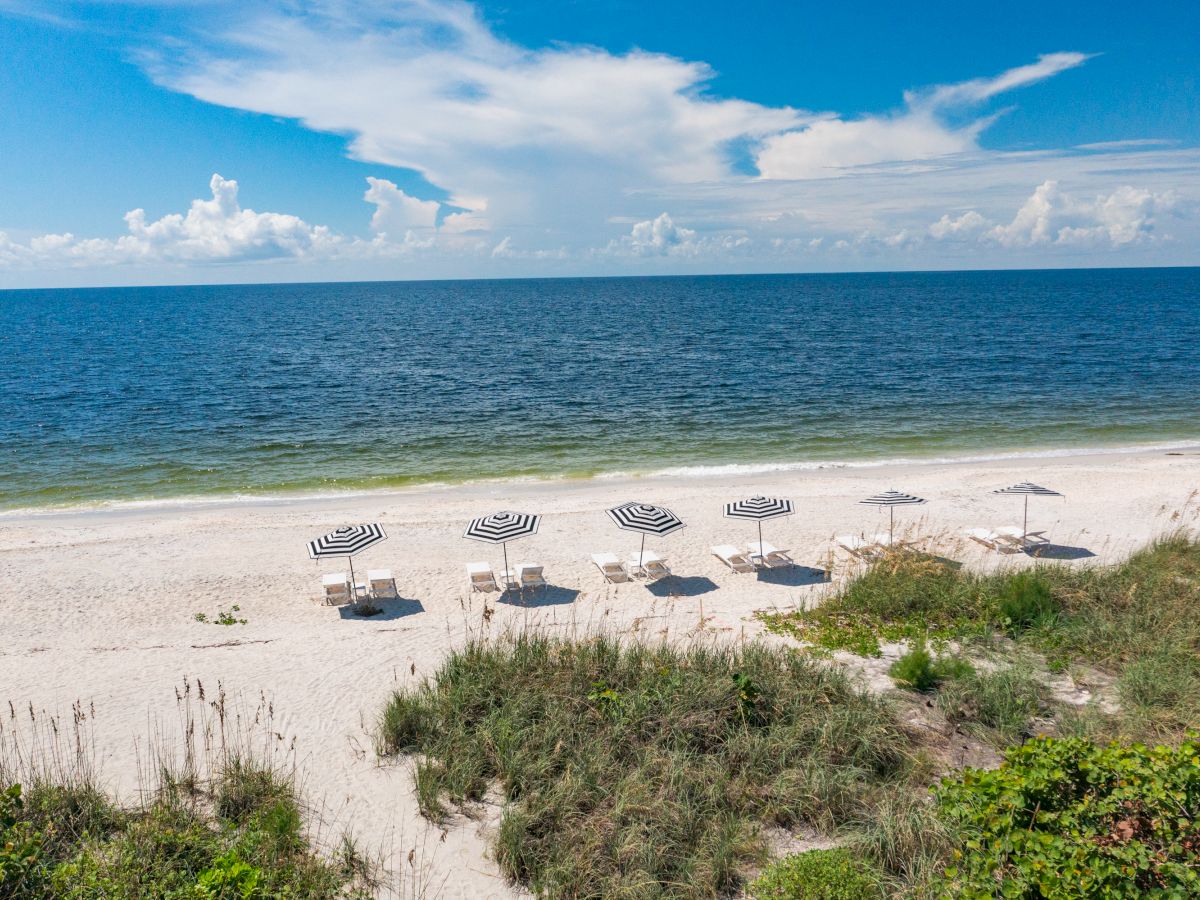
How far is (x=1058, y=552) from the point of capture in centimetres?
1859

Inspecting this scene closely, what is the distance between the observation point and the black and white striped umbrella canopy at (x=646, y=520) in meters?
16.9

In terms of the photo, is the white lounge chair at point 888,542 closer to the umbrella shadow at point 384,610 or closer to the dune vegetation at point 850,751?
the dune vegetation at point 850,751

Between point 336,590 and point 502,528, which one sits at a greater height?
point 502,528

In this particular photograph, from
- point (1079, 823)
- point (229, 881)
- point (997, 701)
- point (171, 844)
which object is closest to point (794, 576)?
point (997, 701)

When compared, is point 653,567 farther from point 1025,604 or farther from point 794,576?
point 1025,604

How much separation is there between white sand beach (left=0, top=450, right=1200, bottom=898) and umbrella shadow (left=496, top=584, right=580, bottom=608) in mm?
106

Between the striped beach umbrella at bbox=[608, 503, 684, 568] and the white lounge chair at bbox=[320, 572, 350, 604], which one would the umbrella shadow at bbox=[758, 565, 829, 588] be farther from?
the white lounge chair at bbox=[320, 572, 350, 604]

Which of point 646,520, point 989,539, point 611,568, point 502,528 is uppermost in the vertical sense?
point 646,520

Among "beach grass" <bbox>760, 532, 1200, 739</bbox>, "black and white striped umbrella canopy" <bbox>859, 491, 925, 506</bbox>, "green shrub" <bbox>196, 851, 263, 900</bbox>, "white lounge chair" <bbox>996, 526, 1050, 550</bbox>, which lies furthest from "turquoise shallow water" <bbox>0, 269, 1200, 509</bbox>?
"green shrub" <bbox>196, 851, 263, 900</bbox>

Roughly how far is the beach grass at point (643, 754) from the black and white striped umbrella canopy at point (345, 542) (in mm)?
6042

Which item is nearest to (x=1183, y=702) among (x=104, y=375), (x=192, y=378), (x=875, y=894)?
(x=875, y=894)

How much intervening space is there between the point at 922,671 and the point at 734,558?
312 inches

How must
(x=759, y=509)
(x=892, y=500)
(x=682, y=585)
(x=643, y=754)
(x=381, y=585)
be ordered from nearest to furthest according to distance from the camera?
1. (x=643, y=754)
2. (x=381, y=585)
3. (x=682, y=585)
4. (x=759, y=509)
5. (x=892, y=500)

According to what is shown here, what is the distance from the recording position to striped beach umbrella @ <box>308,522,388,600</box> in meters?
16.4
